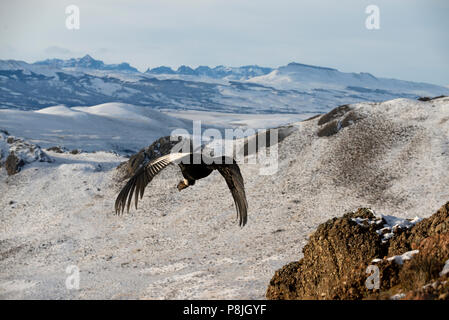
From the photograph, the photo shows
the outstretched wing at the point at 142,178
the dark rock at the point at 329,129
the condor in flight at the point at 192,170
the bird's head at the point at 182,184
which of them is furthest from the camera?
the dark rock at the point at 329,129

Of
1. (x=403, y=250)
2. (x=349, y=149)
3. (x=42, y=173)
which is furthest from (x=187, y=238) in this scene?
(x=42, y=173)

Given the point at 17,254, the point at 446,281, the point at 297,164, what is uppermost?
the point at 446,281

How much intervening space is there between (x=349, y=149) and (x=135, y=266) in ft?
81.4

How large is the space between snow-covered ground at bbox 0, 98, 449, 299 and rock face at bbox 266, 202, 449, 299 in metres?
4.94

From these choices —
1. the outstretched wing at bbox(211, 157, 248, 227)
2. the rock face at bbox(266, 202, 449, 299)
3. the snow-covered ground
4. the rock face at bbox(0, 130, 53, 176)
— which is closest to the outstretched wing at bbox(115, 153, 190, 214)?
the outstretched wing at bbox(211, 157, 248, 227)

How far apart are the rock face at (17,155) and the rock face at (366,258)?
45.9 metres


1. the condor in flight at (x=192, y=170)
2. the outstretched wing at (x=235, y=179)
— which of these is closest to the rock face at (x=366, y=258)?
the outstretched wing at (x=235, y=179)

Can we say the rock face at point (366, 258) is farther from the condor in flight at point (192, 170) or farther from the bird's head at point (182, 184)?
the bird's head at point (182, 184)

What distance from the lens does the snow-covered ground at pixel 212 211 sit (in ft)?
85.6

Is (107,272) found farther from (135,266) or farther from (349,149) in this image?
(349,149)

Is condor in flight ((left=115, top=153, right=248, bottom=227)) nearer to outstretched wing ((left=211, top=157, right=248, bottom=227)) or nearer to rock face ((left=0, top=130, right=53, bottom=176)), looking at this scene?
outstretched wing ((left=211, top=157, right=248, bottom=227))

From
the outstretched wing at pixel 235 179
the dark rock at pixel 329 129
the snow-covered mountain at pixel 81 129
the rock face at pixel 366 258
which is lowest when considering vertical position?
the snow-covered mountain at pixel 81 129

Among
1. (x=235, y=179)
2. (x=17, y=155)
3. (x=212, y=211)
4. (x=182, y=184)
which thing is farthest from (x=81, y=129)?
(x=182, y=184)

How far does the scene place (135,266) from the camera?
29.1 meters
